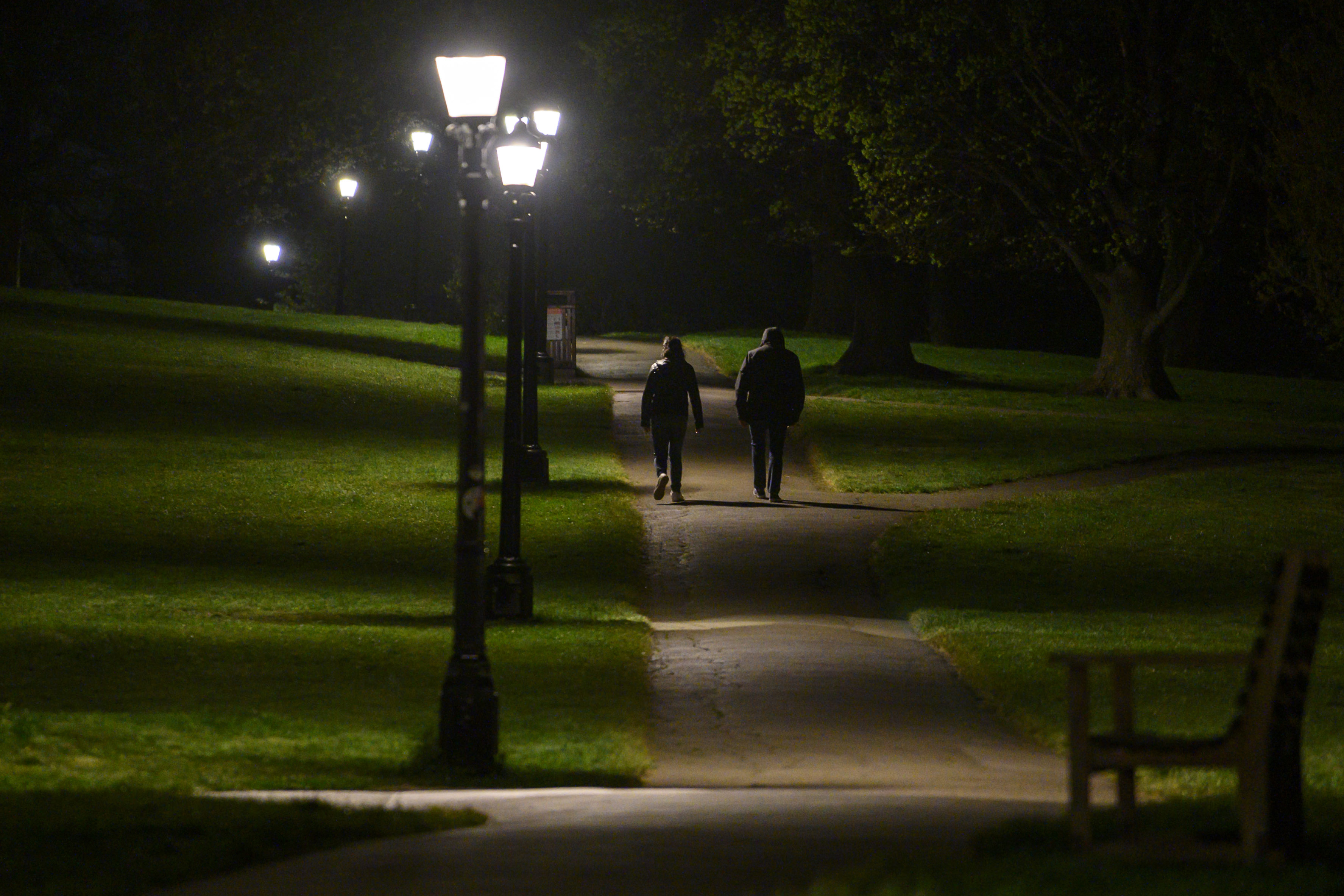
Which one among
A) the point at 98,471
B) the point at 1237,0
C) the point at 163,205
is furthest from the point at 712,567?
the point at 163,205

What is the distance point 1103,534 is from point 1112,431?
1080 cm

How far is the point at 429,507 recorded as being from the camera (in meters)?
22.3

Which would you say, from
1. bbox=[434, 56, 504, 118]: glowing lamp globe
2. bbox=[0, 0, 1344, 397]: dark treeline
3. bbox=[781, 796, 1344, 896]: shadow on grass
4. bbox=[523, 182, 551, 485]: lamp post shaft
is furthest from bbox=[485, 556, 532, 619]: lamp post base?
bbox=[781, 796, 1344, 896]: shadow on grass

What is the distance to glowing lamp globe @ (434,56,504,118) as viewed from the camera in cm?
1009

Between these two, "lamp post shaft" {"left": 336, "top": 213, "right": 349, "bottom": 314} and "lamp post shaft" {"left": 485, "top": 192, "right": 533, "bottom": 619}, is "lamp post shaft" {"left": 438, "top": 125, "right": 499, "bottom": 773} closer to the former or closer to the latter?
"lamp post shaft" {"left": 485, "top": 192, "right": 533, "bottom": 619}

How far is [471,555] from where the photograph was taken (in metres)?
9.86

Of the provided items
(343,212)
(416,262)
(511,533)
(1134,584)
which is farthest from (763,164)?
(511,533)

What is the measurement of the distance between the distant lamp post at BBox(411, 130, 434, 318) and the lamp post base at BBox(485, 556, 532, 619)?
24746 mm

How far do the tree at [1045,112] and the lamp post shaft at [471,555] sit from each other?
2651 cm

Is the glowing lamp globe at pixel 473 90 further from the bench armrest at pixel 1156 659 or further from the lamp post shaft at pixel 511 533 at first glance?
the lamp post shaft at pixel 511 533

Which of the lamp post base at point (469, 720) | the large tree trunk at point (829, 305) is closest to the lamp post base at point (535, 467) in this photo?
the lamp post base at point (469, 720)

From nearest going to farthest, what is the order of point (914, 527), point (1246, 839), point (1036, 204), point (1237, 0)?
point (1246, 839) → point (914, 527) → point (1237, 0) → point (1036, 204)

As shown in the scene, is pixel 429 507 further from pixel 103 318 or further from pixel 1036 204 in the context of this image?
pixel 103 318

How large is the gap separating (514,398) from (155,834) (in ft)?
28.4
